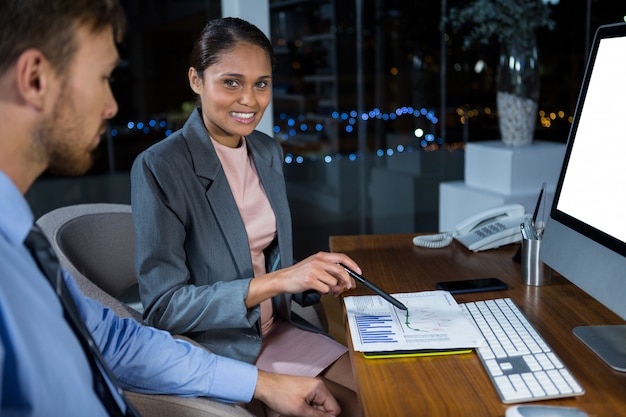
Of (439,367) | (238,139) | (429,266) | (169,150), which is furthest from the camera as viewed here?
(238,139)

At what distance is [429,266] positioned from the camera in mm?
1701

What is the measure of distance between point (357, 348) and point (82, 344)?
0.48 m

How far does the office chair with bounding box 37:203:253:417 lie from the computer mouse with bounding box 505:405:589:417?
0.91m

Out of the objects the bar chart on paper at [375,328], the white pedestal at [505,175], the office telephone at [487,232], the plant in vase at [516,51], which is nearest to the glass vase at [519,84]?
the plant in vase at [516,51]

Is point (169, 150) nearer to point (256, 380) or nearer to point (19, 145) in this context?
point (256, 380)

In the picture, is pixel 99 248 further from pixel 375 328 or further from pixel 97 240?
pixel 375 328

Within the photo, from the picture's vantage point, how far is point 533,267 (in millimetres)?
1515

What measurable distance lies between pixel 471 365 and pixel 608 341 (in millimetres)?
287

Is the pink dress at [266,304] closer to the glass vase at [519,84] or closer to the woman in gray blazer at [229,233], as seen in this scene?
the woman in gray blazer at [229,233]

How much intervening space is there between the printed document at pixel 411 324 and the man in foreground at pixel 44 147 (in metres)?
0.47

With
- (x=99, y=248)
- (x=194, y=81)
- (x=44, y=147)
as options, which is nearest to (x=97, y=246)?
(x=99, y=248)

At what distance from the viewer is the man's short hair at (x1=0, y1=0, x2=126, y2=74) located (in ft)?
2.50

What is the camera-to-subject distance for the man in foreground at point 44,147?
2.47ft

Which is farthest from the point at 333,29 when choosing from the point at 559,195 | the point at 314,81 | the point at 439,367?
the point at 439,367
